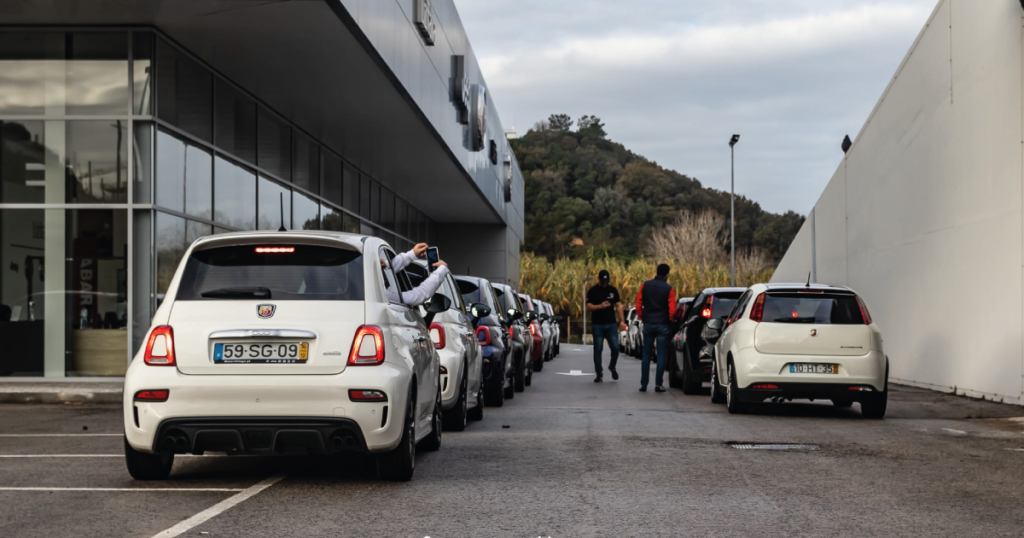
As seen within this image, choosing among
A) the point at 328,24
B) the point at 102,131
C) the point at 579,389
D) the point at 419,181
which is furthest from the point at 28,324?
the point at 419,181

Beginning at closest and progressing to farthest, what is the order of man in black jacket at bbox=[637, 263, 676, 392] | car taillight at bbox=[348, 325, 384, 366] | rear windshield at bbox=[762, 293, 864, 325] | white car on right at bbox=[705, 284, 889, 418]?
car taillight at bbox=[348, 325, 384, 366] < white car on right at bbox=[705, 284, 889, 418] < rear windshield at bbox=[762, 293, 864, 325] < man in black jacket at bbox=[637, 263, 676, 392]

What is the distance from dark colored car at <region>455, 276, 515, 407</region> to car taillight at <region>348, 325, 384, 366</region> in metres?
5.45

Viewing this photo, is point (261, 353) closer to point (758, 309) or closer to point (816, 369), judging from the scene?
point (758, 309)

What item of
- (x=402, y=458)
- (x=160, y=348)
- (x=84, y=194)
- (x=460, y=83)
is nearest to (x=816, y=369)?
(x=402, y=458)

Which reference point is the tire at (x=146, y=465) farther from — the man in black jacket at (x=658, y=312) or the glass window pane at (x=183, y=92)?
the man in black jacket at (x=658, y=312)

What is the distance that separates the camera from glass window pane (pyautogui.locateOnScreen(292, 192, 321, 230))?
862 inches

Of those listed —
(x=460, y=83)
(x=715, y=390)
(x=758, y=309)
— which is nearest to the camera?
(x=758, y=309)

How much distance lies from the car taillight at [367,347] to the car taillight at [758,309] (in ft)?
21.3

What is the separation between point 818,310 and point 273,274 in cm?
729

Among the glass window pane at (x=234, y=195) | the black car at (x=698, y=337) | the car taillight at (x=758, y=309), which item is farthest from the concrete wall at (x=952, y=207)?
the glass window pane at (x=234, y=195)

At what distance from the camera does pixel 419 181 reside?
30.4 m

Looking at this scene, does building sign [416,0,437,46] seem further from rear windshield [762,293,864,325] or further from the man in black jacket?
rear windshield [762,293,864,325]

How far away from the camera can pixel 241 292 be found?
6535mm

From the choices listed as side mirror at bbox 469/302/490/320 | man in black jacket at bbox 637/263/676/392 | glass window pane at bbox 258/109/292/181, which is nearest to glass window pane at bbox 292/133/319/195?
glass window pane at bbox 258/109/292/181
